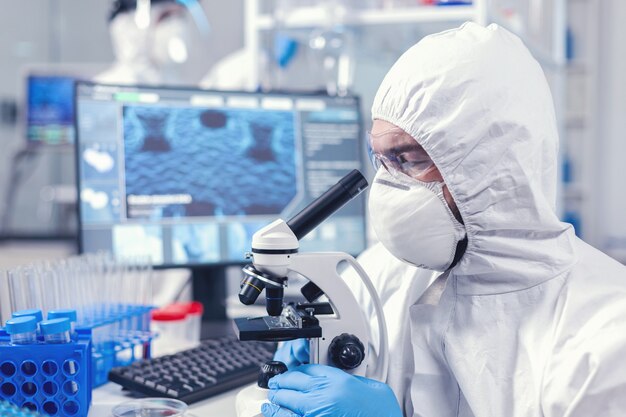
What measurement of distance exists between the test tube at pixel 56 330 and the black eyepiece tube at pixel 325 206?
323 mm

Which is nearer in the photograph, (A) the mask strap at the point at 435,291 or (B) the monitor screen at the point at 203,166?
(A) the mask strap at the point at 435,291

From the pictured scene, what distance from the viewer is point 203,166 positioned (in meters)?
1.44

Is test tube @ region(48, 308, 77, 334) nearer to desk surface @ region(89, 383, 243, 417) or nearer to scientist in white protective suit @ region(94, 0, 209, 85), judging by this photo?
desk surface @ region(89, 383, 243, 417)

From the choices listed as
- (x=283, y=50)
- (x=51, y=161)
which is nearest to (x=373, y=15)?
(x=283, y=50)

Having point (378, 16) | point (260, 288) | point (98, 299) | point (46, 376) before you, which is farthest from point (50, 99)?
point (260, 288)

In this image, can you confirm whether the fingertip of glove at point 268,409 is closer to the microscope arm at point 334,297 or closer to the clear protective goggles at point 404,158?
the microscope arm at point 334,297

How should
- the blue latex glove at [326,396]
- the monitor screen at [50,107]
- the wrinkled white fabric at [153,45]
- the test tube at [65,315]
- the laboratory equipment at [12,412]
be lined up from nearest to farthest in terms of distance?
the laboratory equipment at [12,412] < the blue latex glove at [326,396] < the test tube at [65,315] < the wrinkled white fabric at [153,45] < the monitor screen at [50,107]

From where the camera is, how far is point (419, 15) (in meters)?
1.76

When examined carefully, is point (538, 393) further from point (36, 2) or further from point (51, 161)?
point (36, 2)

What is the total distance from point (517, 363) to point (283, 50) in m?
1.41

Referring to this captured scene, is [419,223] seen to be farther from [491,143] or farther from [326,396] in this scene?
[326,396]

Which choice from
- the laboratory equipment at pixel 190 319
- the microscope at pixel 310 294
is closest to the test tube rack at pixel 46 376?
the microscope at pixel 310 294

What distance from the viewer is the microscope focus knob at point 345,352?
940 millimetres

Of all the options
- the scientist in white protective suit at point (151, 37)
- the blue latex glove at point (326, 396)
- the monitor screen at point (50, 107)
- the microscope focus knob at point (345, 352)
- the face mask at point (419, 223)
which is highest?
the scientist in white protective suit at point (151, 37)
